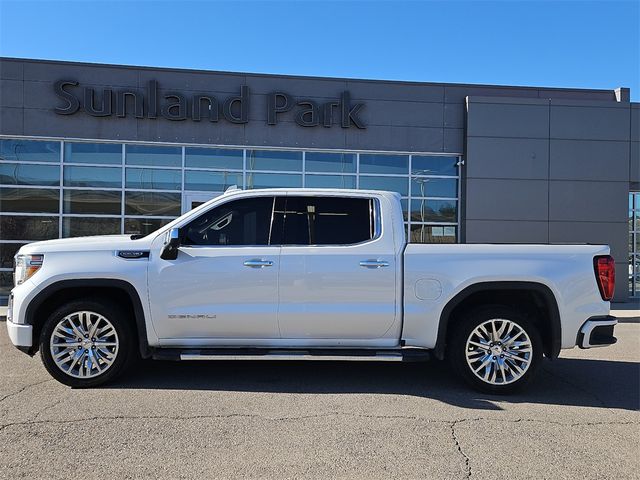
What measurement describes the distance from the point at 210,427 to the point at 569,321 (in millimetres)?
3424

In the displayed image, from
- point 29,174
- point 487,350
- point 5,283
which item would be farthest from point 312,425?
point 29,174

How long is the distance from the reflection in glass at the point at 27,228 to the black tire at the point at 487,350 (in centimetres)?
1142

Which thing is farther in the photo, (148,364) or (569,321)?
(148,364)

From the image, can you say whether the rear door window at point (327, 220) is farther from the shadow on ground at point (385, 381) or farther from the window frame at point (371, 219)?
the shadow on ground at point (385, 381)

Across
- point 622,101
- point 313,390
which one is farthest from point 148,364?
point 622,101

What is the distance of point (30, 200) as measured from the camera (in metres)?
13.0

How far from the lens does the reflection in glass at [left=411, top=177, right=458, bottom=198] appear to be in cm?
1399

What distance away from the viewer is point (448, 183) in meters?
14.0

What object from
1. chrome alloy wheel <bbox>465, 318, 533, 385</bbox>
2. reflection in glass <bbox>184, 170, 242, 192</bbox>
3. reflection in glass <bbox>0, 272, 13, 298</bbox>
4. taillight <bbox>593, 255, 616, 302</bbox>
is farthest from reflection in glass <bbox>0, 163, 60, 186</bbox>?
taillight <bbox>593, 255, 616, 302</bbox>

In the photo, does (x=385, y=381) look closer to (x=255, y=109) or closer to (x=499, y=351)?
(x=499, y=351)

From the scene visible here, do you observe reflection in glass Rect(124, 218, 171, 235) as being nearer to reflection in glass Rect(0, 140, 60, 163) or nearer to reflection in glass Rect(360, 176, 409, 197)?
reflection in glass Rect(0, 140, 60, 163)

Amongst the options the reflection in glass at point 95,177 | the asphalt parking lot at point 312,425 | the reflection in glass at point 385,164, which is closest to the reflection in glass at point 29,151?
the reflection in glass at point 95,177

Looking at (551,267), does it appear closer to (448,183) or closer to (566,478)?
(566,478)

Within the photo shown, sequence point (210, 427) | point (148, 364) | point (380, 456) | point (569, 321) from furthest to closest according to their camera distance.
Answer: point (148, 364), point (569, 321), point (210, 427), point (380, 456)
